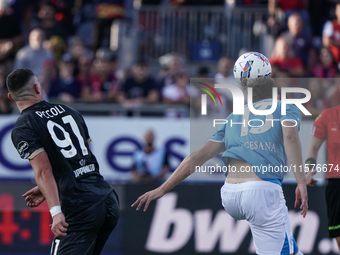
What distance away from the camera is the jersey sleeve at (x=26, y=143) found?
5.01 m

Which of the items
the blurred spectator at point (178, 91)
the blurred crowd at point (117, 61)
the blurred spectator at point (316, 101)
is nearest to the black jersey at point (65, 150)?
the blurred crowd at point (117, 61)

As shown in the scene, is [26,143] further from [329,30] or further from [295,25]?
[329,30]

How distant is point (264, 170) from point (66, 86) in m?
7.93

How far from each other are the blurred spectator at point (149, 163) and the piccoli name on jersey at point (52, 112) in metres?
5.27

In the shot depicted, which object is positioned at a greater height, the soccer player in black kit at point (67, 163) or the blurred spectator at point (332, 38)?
the blurred spectator at point (332, 38)

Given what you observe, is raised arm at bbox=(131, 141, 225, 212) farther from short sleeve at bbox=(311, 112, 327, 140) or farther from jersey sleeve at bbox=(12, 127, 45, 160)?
short sleeve at bbox=(311, 112, 327, 140)

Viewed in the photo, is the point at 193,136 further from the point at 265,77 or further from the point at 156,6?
the point at 265,77

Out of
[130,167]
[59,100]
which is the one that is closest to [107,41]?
[59,100]

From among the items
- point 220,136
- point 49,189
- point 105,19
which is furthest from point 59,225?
point 105,19

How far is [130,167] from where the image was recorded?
1122 centimetres

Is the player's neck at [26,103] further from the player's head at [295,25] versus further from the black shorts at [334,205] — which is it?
the player's head at [295,25]

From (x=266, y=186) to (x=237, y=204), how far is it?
0.32 meters

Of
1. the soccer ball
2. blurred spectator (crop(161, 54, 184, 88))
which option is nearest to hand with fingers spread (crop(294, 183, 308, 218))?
the soccer ball

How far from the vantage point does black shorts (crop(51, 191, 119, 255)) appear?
206 inches
